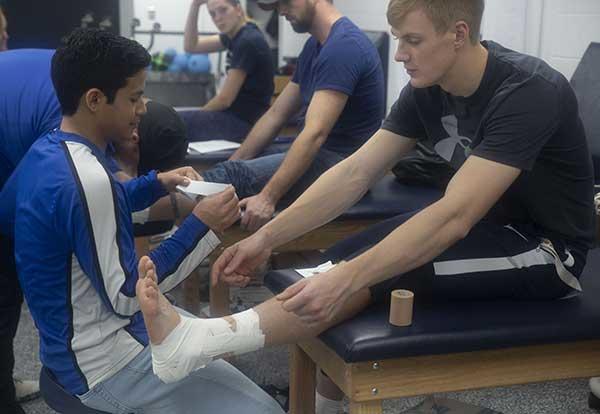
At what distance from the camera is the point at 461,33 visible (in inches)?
60.8

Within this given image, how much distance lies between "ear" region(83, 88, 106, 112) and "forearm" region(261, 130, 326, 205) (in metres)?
0.95

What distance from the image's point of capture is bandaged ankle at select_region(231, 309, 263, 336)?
1409mm

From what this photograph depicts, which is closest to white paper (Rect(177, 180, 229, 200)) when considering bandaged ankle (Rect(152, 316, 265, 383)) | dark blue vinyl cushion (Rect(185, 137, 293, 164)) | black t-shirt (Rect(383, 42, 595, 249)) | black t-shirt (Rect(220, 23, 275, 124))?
bandaged ankle (Rect(152, 316, 265, 383))

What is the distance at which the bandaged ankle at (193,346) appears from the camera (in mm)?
1328

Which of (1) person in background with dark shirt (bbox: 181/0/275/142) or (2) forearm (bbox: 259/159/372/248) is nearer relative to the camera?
(2) forearm (bbox: 259/159/372/248)

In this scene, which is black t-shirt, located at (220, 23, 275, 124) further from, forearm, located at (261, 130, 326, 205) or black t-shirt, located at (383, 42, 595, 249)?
black t-shirt, located at (383, 42, 595, 249)

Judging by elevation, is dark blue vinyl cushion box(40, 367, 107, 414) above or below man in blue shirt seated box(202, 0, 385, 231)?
below

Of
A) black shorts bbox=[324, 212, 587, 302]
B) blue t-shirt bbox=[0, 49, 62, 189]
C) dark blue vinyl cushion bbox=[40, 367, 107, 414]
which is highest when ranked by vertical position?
blue t-shirt bbox=[0, 49, 62, 189]

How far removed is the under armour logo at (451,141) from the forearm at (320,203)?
21cm

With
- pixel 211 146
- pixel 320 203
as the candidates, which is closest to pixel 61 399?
pixel 320 203

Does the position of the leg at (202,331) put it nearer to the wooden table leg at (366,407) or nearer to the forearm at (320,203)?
the wooden table leg at (366,407)

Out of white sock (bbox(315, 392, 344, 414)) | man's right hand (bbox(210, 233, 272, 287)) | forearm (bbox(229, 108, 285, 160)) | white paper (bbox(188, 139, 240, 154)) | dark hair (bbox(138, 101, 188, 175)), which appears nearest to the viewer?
man's right hand (bbox(210, 233, 272, 287))

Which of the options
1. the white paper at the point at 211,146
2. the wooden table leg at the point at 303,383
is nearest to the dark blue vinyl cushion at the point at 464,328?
the wooden table leg at the point at 303,383

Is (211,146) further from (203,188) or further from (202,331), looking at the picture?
(202,331)
